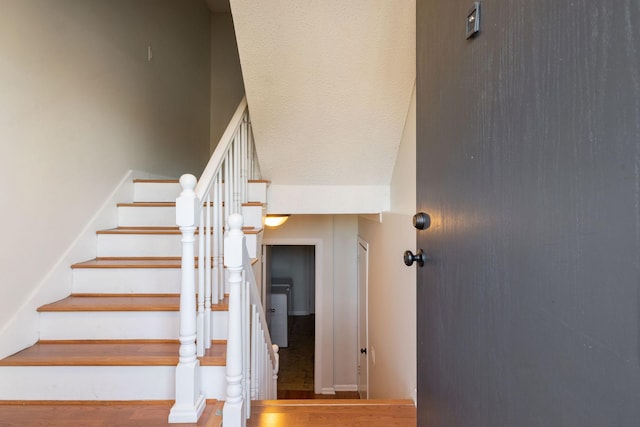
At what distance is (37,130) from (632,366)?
2.26 meters

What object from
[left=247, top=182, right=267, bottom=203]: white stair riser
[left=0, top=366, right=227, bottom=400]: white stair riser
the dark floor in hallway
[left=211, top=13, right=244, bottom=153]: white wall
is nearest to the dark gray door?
[left=0, top=366, right=227, bottom=400]: white stair riser

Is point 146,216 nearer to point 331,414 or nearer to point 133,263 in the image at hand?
point 133,263

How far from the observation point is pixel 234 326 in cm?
119

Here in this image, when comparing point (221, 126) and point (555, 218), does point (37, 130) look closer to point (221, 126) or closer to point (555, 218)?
point (555, 218)

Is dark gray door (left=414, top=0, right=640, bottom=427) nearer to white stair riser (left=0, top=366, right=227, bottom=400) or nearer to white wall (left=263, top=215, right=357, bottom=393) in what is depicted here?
white stair riser (left=0, top=366, right=227, bottom=400)

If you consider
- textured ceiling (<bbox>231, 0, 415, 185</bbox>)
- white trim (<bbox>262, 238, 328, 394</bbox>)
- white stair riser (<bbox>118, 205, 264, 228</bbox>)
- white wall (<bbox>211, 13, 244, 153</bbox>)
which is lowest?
white trim (<bbox>262, 238, 328, 394</bbox>)

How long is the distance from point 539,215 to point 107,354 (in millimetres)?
1748

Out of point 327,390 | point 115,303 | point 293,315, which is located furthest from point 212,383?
point 293,315

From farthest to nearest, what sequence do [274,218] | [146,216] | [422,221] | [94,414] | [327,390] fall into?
[327,390]
[274,218]
[146,216]
[94,414]
[422,221]

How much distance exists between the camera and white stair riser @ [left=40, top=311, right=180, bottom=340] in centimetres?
164

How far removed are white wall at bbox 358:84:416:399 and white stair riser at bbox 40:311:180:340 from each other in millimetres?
1288

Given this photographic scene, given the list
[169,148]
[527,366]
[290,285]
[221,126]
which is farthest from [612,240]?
[290,285]

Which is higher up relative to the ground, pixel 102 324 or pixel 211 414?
pixel 102 324

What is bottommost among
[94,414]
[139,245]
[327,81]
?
[94,414]
